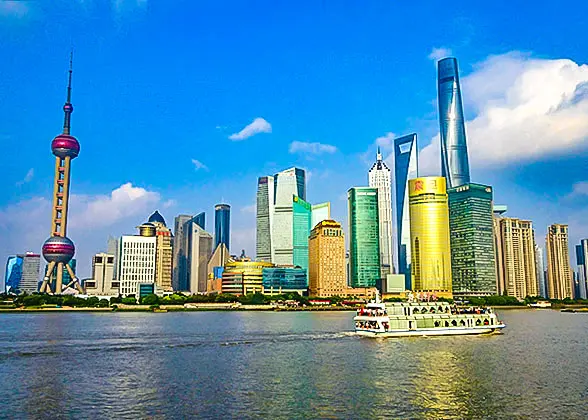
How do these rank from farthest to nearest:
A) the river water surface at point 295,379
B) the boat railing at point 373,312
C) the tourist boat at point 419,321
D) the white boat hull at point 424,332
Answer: the boat railing at point 373,312, the tourist boat at point 419,321, the white boat hull at point 424,332, the river water surface at point 295,379

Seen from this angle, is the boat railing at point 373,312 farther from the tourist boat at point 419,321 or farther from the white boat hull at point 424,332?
the white boat hull at point 424,332

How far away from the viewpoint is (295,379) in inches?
2532

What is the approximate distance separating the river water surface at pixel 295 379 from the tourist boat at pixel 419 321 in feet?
19.3

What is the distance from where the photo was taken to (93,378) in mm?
65562

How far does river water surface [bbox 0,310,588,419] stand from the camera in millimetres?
50250

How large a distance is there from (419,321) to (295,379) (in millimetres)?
54652

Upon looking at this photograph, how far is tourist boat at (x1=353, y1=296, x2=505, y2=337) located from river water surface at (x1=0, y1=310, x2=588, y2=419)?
589cm

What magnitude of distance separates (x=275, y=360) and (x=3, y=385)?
33.5 meters

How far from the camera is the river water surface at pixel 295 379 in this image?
165ft

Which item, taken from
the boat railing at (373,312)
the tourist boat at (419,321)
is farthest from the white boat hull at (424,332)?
the boat railing at (373,312)

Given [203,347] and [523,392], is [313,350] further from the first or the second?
[523,392]

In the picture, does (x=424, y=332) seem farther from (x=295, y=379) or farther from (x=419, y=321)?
(x=295, y=379)

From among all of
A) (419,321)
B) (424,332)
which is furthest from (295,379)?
(419,321)

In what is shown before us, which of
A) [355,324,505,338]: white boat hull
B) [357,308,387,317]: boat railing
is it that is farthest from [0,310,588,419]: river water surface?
[357,308,387,317]: boat railing
